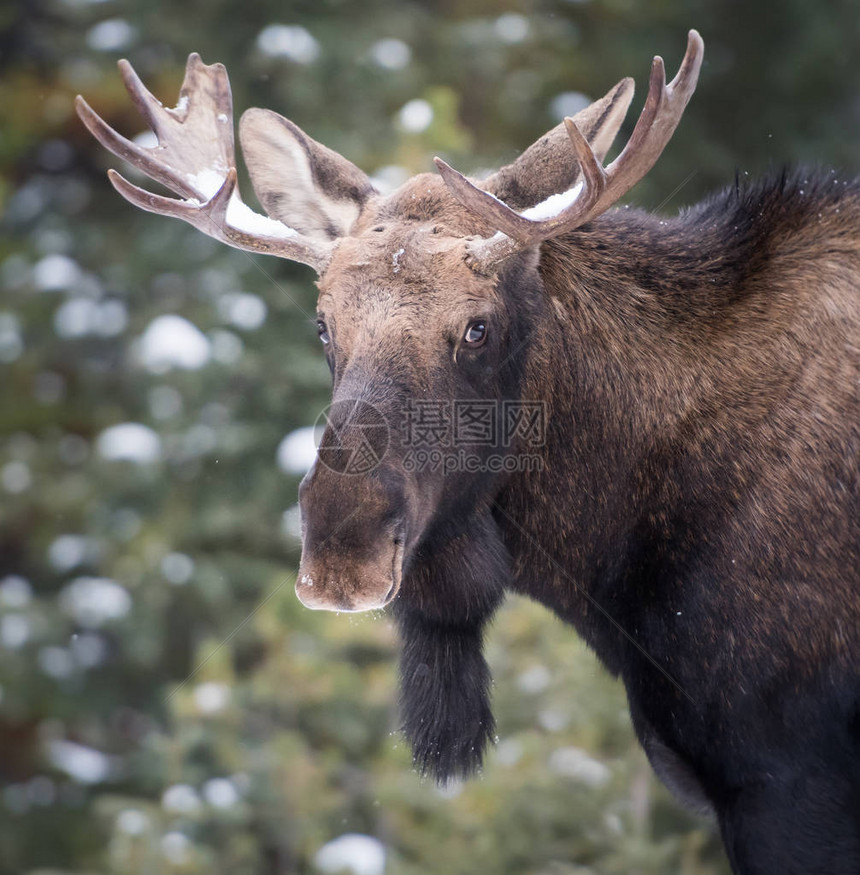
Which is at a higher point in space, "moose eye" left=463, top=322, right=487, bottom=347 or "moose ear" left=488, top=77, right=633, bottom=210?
"moose ear" left=488, top=77, right=633, bottom=210

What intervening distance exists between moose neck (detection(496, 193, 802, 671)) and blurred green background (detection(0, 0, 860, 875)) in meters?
1.31

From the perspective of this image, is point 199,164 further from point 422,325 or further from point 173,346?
point 173,346

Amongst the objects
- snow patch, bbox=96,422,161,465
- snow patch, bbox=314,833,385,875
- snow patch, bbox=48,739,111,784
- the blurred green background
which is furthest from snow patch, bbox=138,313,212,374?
snow patch, bbox=48,739,111,784

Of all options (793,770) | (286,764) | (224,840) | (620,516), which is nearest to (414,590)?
(620,516)

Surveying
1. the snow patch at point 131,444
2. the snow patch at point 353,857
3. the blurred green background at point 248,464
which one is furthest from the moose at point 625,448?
the snow patch at point 131,444

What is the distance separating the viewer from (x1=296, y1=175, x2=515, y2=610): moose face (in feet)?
9.59

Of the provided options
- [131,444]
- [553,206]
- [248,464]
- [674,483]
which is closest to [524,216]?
[553,206]

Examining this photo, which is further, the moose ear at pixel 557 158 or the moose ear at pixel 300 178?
the moose ear at pixel 300 178

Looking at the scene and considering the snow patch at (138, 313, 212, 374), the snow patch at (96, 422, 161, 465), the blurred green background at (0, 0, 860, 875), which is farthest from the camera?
the snow patch at (96, 422, 161, 465)

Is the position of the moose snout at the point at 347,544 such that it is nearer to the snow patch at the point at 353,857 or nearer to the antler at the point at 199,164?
the antler at the point at 199,164

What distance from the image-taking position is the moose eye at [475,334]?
328 centimetres

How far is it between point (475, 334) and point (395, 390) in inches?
12.7

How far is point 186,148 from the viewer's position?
3.94m

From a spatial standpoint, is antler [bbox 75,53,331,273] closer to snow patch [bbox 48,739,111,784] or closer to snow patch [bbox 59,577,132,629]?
snow patch [bbox 59,577,132,629]
